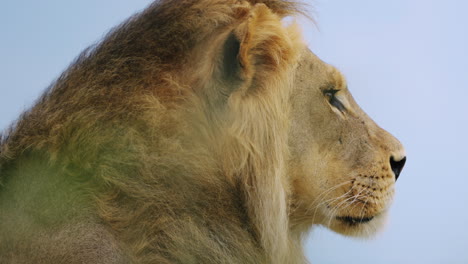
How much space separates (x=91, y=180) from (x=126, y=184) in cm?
18

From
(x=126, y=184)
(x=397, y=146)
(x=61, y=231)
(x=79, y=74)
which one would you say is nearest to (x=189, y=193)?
(x=126, y=184)

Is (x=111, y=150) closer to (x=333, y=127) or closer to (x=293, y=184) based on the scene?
(x=293, y=184)

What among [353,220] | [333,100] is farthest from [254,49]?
[353,220]

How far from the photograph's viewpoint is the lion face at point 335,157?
4.25 m

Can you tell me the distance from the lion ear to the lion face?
319 mm

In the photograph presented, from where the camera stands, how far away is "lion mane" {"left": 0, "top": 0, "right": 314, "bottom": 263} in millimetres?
3541

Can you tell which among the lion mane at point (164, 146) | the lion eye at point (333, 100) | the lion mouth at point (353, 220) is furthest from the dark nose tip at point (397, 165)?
the lion mane at point (164, 146)

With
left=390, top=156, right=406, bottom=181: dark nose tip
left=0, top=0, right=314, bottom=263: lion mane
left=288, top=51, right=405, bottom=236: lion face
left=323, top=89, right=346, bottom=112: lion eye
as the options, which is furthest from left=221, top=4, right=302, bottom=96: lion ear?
left=390, top=156, right=406, bottom=181: dark nose tip

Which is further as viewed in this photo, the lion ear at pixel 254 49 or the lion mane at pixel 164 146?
the lion ear at pixel 254 49

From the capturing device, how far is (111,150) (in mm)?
3652

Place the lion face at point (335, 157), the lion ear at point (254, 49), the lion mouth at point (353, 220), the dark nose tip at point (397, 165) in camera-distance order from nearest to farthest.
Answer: the lion ear at point (254, 49)
the lion face at point (335, 157)
the lion mouth at point (353, 220)
the dark nose tip at point (397, 165)

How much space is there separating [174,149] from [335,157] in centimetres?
115

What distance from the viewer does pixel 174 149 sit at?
12.1 ft

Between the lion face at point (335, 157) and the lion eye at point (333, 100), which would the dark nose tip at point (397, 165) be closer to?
the lion face at point (335, 157)
